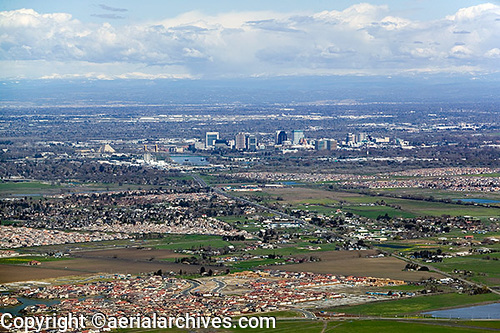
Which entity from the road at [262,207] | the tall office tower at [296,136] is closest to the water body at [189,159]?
the road at [262,207]

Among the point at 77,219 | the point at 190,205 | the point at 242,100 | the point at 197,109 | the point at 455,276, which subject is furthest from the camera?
the point at 242,100

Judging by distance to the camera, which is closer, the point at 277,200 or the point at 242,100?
the point at 277,200

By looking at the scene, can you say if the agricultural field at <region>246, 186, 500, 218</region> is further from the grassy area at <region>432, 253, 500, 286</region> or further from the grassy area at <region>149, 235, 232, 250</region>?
the grassy area at <region>432, 253, 500, 286</region>

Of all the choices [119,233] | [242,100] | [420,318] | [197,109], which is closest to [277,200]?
[119,233]

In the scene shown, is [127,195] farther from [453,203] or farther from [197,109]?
[197,109]

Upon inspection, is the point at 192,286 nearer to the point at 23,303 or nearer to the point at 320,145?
the point at 23,303

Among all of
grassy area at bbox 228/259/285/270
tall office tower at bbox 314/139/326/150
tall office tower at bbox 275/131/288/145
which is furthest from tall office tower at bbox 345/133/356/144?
grassy area at bbox 228/259/285/270

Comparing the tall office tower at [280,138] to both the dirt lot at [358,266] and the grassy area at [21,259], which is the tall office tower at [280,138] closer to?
the dirt lot at [358,266]
